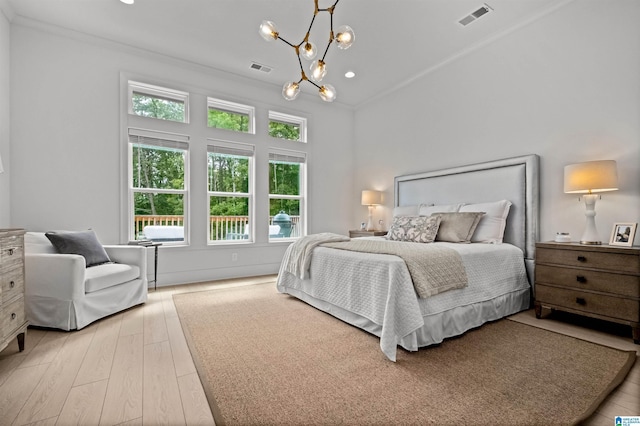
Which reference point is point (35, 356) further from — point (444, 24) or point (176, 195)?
point (444, 24)

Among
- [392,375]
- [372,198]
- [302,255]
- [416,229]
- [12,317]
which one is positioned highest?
[372,198]

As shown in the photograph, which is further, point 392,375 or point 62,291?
point 62,291

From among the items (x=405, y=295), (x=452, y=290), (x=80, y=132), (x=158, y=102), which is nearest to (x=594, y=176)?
(x=452, y=290)

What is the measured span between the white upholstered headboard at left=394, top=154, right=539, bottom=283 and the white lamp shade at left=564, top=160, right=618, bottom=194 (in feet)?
1.78

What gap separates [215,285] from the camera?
4.16 metres

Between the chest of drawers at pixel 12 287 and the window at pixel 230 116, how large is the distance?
2921 mm

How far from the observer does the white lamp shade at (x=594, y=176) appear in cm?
250

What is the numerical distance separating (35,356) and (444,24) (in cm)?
467

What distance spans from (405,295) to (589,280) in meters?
1.66

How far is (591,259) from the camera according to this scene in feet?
8.09

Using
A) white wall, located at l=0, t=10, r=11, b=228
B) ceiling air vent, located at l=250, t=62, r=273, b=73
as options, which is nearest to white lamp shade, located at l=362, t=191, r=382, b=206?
ceiling air vent, located at l=250, t=62, r=273, b=73

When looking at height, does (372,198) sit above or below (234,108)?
below

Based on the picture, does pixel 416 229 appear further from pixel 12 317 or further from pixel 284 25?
pixel 12 317

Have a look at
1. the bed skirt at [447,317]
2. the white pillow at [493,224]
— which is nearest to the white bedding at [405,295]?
the bed skirt at [447,317]
